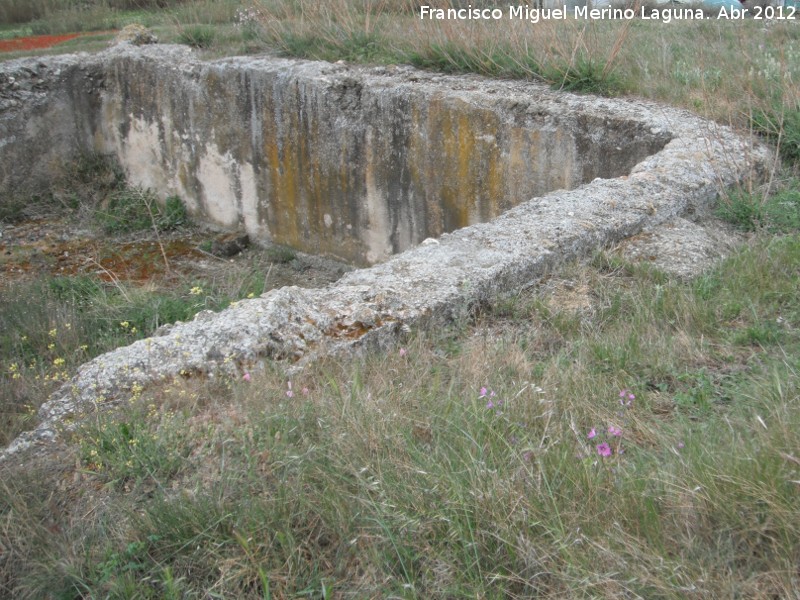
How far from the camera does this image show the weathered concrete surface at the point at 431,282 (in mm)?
3408

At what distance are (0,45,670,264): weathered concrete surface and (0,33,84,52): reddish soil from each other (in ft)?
11.2

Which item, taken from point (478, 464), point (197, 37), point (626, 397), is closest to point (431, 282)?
point (626, 397)

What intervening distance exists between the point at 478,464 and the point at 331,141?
6287 mm

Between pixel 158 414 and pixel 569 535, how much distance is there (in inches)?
60.0

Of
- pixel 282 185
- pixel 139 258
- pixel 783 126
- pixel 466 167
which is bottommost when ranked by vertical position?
pixel 139 258

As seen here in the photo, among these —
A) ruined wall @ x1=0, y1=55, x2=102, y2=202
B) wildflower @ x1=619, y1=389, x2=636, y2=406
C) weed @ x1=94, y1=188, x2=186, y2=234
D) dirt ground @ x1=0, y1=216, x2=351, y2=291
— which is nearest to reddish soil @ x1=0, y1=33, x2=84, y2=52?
ruined wall @ x1=0, y1=55, x2=102, y2=202

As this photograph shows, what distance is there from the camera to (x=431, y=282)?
406 centimetres

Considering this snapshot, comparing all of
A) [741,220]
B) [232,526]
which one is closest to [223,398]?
[232,526]

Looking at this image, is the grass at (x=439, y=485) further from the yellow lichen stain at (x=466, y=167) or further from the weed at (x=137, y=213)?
the weed at (x=137, y=213)

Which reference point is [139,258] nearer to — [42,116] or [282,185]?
[282,185]

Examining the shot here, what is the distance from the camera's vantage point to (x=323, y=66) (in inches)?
339

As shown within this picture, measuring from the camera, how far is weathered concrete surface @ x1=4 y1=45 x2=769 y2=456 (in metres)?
3.41

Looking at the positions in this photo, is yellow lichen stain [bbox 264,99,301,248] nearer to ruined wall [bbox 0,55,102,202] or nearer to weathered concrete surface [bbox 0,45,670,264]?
weathered concrete surface [bbox 0,45,670,264]

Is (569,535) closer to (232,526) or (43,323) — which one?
(232,526)
